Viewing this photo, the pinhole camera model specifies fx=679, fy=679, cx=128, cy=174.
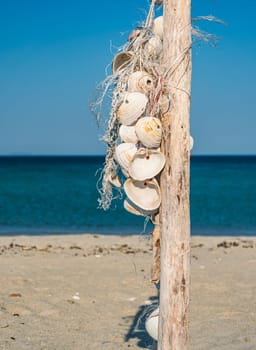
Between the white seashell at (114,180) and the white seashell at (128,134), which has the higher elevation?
the white seashell at (128,134)

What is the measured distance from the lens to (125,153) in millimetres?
4227

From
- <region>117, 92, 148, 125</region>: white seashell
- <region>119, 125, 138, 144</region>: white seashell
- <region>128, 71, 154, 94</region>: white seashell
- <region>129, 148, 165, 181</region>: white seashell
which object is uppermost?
<region>128, 71, 154, 94</region>: white seashell

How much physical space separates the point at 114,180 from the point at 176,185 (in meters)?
0.64

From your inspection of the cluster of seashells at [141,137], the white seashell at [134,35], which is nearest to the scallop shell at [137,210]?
the cluster of seashells at [141,137]

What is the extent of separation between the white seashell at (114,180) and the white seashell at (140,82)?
2.02 ft

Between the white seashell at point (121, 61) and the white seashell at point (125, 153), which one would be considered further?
the white seashell at point (121, 61)

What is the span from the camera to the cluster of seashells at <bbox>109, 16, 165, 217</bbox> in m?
4.07

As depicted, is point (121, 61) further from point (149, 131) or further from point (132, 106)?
point (149, 131)

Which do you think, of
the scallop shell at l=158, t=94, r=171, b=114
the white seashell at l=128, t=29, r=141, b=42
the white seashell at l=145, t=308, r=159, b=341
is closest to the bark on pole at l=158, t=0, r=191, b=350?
the scallop shell at l=158, t=94, r=171, b=114

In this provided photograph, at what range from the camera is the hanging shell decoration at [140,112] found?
4.09 metres

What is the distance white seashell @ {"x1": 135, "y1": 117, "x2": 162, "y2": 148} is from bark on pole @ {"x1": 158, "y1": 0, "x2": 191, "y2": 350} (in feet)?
0.21

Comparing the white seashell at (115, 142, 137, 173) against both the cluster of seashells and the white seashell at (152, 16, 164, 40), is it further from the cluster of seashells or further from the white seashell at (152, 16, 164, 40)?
the white seashell at (152, 16, 164, 40)

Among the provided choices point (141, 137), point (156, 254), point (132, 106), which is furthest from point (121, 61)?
point (156, 254)

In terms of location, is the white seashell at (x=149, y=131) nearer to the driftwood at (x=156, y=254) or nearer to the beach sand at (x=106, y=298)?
the driftwood at (x=156, y=254)
